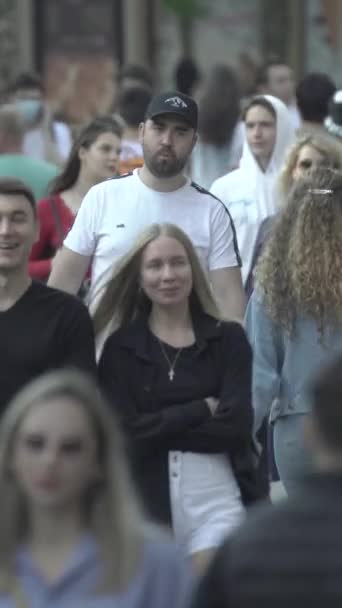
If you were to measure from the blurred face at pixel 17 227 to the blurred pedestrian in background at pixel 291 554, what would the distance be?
2.71 meters

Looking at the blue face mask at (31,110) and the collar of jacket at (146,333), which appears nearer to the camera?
the collar of jacket at (146,333)

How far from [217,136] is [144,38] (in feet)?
38.8

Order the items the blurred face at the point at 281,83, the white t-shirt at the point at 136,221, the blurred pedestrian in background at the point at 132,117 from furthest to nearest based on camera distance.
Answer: the blurred face at the point at 281,83 < the blurred pedestrian in background at the point at 132,117 < the white t-shirt at the point at 136,221

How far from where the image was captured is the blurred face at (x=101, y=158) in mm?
9312

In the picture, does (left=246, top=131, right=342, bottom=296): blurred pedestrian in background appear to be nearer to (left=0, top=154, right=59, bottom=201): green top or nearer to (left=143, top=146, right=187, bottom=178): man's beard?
(left=143, top=146, right=187, bottom=178): man's beard

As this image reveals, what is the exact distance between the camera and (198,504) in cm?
613

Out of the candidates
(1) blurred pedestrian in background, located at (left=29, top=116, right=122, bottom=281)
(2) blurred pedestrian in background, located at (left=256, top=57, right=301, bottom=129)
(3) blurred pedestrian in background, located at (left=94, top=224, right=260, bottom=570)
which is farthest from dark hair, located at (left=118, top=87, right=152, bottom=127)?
(3) blurred pedestrian in background, located at (left=94, top=224, right=260, bottom=570)

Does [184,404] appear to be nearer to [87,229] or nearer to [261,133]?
[87,229]

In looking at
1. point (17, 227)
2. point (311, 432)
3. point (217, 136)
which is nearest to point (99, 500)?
point (311, 432)

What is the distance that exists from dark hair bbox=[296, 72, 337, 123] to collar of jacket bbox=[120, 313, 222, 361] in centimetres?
511

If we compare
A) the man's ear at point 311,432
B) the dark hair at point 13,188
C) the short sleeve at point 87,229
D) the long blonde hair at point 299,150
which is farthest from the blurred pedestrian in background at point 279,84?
the man's ear at point 311,432

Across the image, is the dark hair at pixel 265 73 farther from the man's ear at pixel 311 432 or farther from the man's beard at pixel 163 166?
the man's ear at pixel 311 432

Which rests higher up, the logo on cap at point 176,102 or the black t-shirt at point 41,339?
the logo on cap at point 176,102

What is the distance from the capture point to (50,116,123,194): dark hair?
30.3 feet
